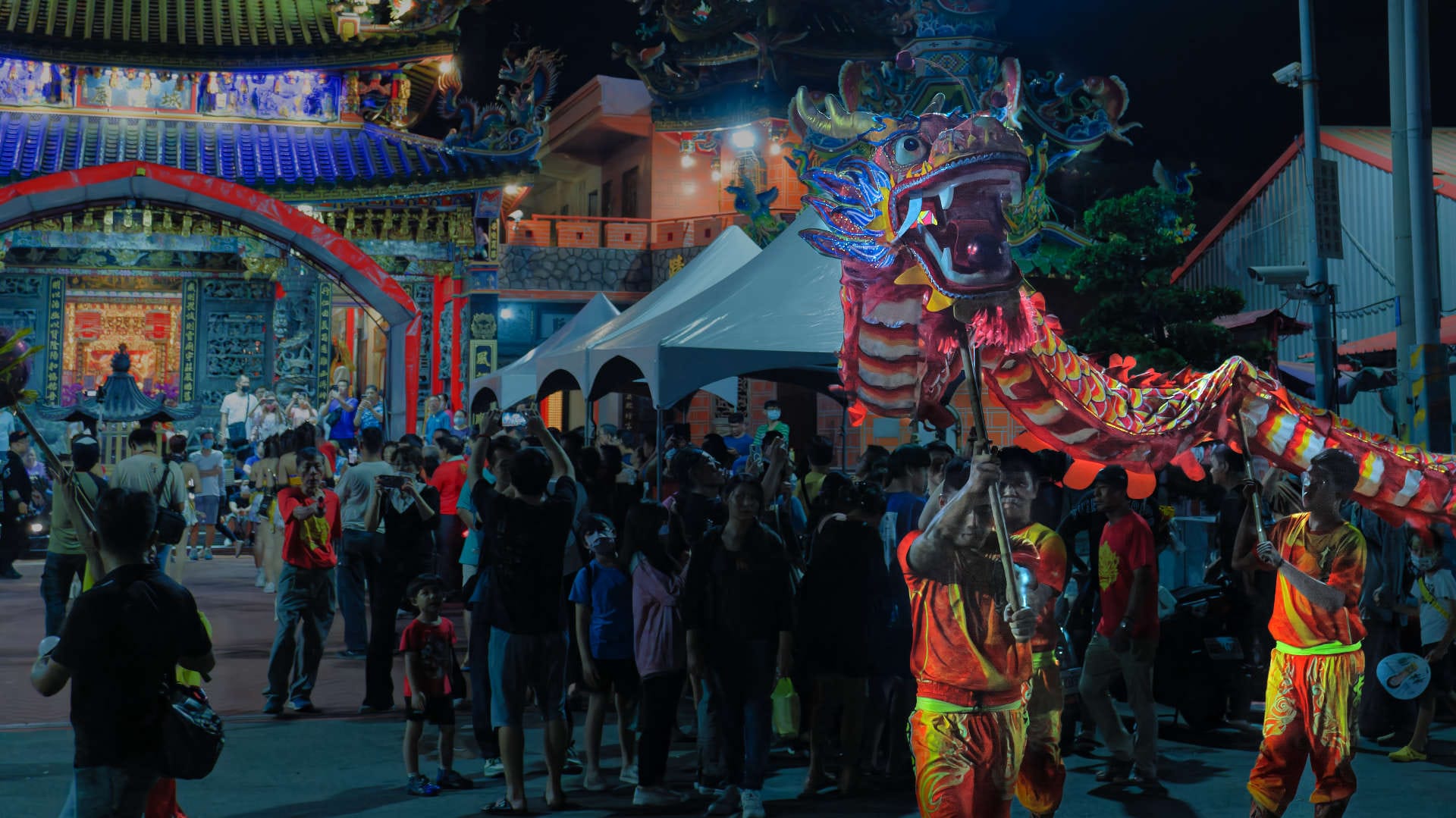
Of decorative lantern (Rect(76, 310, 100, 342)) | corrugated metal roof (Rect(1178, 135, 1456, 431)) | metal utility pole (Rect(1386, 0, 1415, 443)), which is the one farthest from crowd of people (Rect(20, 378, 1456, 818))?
decorative lantern (Rect(76, 310, 100, 342))

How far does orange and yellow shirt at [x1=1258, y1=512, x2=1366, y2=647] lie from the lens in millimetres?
6000

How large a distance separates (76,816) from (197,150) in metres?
22.0

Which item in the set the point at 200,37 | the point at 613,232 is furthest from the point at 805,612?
the point at 613,232

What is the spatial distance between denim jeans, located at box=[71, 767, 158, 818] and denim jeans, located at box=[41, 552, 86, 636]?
557 centimetres

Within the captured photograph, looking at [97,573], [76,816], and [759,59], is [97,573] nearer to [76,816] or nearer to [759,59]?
[76,816]

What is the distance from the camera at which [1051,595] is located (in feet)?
19.4

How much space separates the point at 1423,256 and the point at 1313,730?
6.05 meters

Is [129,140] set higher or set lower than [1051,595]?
higher

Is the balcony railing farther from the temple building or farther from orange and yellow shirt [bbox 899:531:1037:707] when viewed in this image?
orange and yellow shirt [bbox 899:531:1037:707]

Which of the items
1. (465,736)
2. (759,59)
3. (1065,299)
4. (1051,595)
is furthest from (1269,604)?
(759,59)

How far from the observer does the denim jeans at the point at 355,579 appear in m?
10.3

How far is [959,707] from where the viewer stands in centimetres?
492

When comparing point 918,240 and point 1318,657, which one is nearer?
point 918,240

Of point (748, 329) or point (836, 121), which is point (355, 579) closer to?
point (748, 329)
